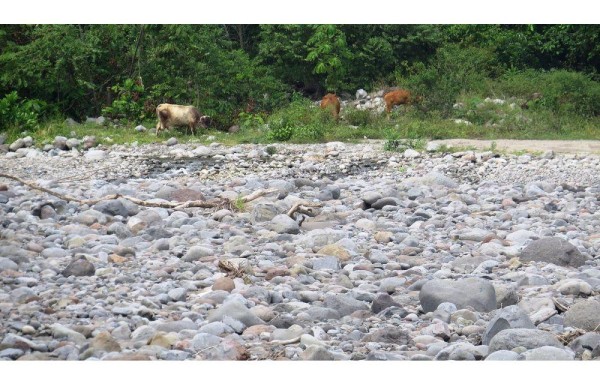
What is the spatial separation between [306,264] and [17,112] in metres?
4.91

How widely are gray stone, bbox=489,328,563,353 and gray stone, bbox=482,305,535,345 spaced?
7cm

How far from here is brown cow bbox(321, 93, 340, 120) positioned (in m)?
9.67

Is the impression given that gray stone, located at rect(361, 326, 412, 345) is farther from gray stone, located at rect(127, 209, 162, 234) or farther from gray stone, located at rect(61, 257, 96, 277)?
gray stone, located at rect(127, 209, 162, 234)

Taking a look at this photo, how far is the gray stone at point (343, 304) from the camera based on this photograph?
3.42 metres

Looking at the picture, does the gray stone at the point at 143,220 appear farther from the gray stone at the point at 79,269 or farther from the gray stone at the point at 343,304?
the gray stone at the point at 343,304

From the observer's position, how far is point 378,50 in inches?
345

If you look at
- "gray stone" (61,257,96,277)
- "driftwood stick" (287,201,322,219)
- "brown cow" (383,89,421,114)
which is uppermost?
"gray stone" (61,257,96,277)

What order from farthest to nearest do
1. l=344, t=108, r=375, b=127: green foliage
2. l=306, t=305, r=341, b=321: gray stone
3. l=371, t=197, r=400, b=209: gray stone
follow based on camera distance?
l=344, t=108, r=375, b=127: green foliage, l=371, t=197, r=400, b=209: gray stone, l=306, t=305, r=341, b=321: gray stone

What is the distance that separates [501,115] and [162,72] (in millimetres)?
3456

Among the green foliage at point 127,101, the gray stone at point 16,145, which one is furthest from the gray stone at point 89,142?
the green foliage at point 127,101

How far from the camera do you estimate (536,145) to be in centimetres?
791

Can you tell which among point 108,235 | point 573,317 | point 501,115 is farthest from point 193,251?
point 501,115

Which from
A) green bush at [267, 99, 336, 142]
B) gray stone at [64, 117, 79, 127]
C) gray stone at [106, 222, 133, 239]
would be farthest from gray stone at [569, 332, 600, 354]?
gray stone at [64, 117, 79, 127]

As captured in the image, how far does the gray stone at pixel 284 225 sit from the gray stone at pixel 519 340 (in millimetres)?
2037
